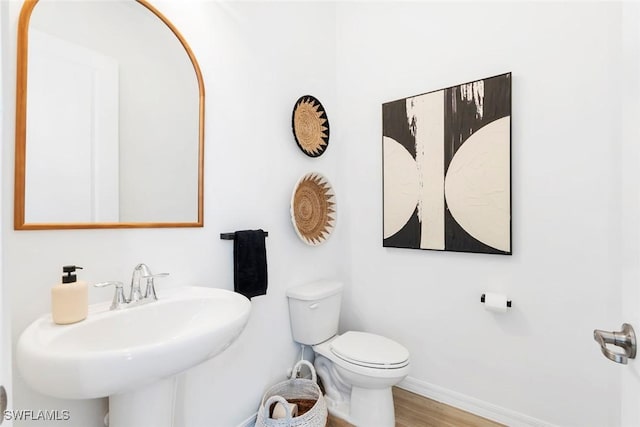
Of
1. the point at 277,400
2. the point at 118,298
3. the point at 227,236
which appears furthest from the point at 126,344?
the point at 277,400

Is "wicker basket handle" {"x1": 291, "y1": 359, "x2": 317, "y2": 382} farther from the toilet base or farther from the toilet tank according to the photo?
the toilet base

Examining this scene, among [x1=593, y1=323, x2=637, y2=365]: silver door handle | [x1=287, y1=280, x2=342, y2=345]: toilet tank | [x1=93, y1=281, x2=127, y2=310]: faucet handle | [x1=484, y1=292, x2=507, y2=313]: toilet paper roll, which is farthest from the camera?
[x1=287, y1=280, x2=342, y2=345]: toilet tank

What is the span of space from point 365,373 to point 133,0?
1875 mm

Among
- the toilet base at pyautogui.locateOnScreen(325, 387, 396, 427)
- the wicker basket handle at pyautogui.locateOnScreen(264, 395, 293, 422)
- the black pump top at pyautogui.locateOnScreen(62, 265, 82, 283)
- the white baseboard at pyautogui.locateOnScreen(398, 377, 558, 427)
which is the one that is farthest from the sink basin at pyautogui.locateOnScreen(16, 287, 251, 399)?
the white baseboard at pyautogui.locateOnScreen(398, 377, 558, 427)

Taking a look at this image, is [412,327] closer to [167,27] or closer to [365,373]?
[365,373]

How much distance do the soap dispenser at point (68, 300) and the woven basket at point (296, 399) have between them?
0.92 metres

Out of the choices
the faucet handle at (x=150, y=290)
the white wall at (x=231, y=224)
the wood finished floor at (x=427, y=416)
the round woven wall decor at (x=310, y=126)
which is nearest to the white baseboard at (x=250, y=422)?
the white wall at (x=231, y=224)

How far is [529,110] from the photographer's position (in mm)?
1465

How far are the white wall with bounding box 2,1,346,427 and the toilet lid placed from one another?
354 millimetres

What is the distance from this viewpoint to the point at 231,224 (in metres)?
1.42

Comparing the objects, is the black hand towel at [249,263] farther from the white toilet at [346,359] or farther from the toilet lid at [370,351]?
the toilet lid at [370,351]

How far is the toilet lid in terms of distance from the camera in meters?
1.43

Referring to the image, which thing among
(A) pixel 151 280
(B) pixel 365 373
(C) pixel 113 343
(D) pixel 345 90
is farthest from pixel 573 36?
(C) pixel 113 343

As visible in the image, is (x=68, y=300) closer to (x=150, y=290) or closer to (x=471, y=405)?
(x=150, y=290)
